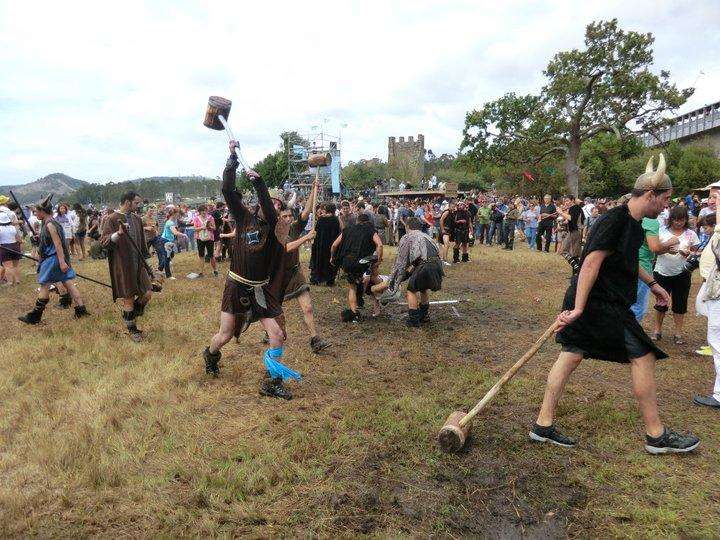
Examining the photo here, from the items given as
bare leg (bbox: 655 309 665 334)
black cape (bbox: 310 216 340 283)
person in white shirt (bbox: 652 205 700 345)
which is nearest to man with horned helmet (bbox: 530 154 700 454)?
person in white shirt (bbox: 652 205 700 345)

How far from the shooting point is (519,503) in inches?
120

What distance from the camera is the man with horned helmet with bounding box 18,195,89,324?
6.82 meters

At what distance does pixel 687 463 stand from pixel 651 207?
1.94 metres

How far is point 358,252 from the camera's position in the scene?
23.4ft

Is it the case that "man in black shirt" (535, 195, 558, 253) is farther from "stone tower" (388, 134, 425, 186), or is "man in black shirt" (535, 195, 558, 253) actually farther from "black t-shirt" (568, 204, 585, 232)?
"stone tower" (388, 134, 425, 186)

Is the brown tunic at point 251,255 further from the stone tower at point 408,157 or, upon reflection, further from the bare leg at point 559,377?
the stone tower at point 408,157

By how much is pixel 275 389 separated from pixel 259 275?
119 centimetres

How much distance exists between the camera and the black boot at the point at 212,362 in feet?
16.5

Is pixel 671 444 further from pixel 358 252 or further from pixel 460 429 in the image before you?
pixel 358 252

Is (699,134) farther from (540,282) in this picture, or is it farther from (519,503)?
(519,503)

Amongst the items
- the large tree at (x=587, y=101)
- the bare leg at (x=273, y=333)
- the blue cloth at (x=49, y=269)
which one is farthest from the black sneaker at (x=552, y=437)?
the large tree at (x=587, y=101)

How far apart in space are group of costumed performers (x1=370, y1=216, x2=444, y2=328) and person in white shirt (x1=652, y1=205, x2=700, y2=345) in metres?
2.86

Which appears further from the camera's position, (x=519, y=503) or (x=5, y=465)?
(x=5, y=465)

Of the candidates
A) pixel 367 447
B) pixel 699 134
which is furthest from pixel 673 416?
pixel 699 134
